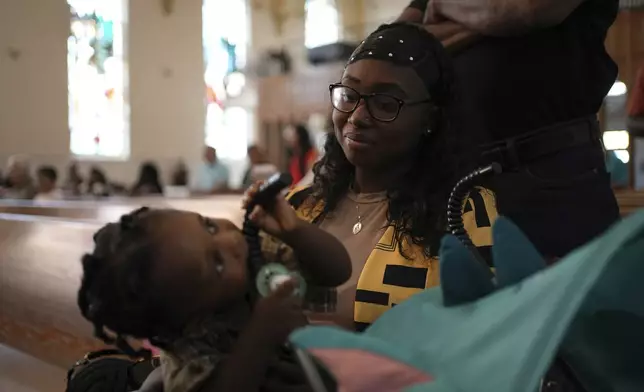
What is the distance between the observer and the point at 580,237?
117 centimetres

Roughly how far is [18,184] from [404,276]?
20.2 ft

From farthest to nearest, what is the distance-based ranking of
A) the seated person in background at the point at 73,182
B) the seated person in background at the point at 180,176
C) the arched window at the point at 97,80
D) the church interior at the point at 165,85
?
1. the seated person in background at the point at 180,176
2. the arched window at the point at 97,80
3. the church interior at the point at 165,85
4. the seated person in background at the point at 73,182

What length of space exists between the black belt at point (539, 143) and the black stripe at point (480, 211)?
0.17 metres

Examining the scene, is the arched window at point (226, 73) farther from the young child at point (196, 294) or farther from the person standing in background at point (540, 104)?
the young child at point (196, 294)

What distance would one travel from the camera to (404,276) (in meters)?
1.01

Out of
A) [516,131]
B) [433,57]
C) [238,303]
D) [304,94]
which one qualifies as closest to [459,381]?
[238,303]

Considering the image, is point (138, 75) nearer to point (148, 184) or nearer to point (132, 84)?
point (132, 84)

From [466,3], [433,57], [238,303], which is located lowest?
[238,303]

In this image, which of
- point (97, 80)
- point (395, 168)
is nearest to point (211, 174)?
point (97, 80)

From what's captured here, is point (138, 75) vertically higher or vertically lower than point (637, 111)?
higher

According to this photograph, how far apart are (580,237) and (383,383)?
723 mm

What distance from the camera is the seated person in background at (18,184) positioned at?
6.24 meters

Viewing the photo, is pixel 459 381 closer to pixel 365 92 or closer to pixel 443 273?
pixel 443 273

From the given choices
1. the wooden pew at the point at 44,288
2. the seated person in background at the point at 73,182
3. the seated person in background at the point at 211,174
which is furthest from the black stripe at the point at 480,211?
the seated person in background at the point at 211,174
